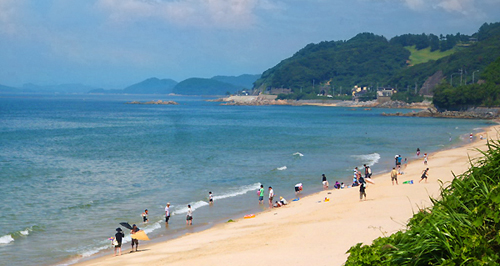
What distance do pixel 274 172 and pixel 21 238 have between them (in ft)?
64.5

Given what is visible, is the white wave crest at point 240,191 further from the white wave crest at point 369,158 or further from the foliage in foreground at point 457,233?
the foliage in foreground at point 457,233

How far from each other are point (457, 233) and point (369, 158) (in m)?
36.6

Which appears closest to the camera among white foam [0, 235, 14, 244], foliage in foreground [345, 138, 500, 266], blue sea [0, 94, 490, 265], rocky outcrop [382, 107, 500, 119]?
foliage in foreground [345, 138, 500, 266]

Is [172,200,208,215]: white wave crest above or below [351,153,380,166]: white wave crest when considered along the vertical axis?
above

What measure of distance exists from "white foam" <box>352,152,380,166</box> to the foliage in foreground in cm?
3196

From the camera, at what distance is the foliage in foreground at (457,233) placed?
630 cm

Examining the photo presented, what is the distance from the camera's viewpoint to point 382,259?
720cm

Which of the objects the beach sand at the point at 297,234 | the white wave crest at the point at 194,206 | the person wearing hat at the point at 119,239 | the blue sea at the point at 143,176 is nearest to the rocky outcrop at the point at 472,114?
the blue sea at the point at 143,176

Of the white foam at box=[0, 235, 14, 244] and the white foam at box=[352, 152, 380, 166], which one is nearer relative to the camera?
the white foam at box=[0, 235, 14, 244]

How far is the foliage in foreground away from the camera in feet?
20.7

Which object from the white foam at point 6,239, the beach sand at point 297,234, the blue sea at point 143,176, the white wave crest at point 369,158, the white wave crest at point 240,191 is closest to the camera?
the beach sand at point 297,234

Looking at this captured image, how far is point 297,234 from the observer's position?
53.5ft

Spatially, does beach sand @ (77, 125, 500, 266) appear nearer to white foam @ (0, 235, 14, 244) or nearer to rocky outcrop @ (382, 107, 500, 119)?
white foam @ (0, 235, 14, 244)

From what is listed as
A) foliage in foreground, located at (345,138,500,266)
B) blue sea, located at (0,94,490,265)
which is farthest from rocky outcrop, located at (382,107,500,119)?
foliage in foreground, located at (345,138,500,266)
